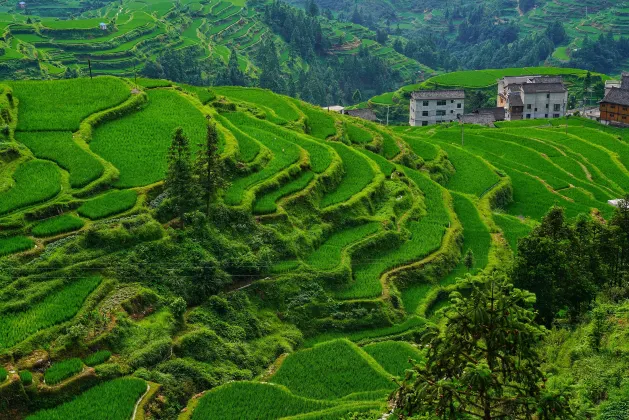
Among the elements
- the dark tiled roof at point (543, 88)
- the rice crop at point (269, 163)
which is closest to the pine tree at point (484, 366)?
the rice crop at point (269, 163)

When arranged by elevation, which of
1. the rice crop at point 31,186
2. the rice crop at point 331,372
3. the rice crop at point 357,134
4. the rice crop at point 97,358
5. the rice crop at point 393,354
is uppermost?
the rice crop at point 31,186

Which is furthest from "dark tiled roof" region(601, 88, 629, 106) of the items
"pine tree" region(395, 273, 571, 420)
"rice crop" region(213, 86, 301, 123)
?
"pine tree" region(395, 273, 571, 420)

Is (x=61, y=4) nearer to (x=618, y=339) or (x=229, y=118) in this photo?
(x=229, y=118)

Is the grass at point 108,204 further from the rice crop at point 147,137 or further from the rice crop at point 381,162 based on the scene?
the rice crop at point 381,162

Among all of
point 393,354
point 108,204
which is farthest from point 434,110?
point 393,354

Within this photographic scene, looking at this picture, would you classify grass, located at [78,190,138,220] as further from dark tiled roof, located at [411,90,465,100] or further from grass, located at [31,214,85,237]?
dark tiled roof, located at [411,90,465,100]

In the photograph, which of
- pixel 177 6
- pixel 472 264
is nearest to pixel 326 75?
pixel 177 6

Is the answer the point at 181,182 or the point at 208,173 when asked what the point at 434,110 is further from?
the point at 181,182
